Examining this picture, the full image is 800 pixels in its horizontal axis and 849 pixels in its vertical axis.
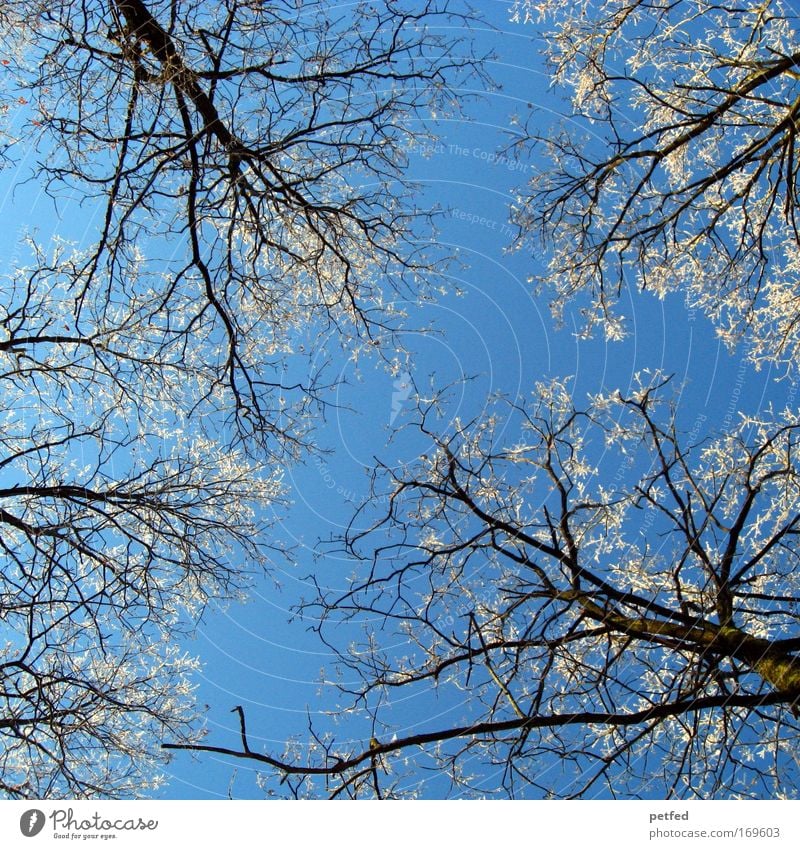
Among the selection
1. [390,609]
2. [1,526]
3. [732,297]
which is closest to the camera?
[390,609]

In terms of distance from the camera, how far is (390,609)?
592 cm

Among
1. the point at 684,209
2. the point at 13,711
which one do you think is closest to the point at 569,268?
the point at 684,209

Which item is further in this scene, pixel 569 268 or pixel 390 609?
pixel 569 268

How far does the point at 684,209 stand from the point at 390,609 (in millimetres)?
4603

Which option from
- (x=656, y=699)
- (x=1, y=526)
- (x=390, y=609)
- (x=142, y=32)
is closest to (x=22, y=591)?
(x=1, y=526)

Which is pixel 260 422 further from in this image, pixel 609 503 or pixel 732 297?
pixel 732 297
